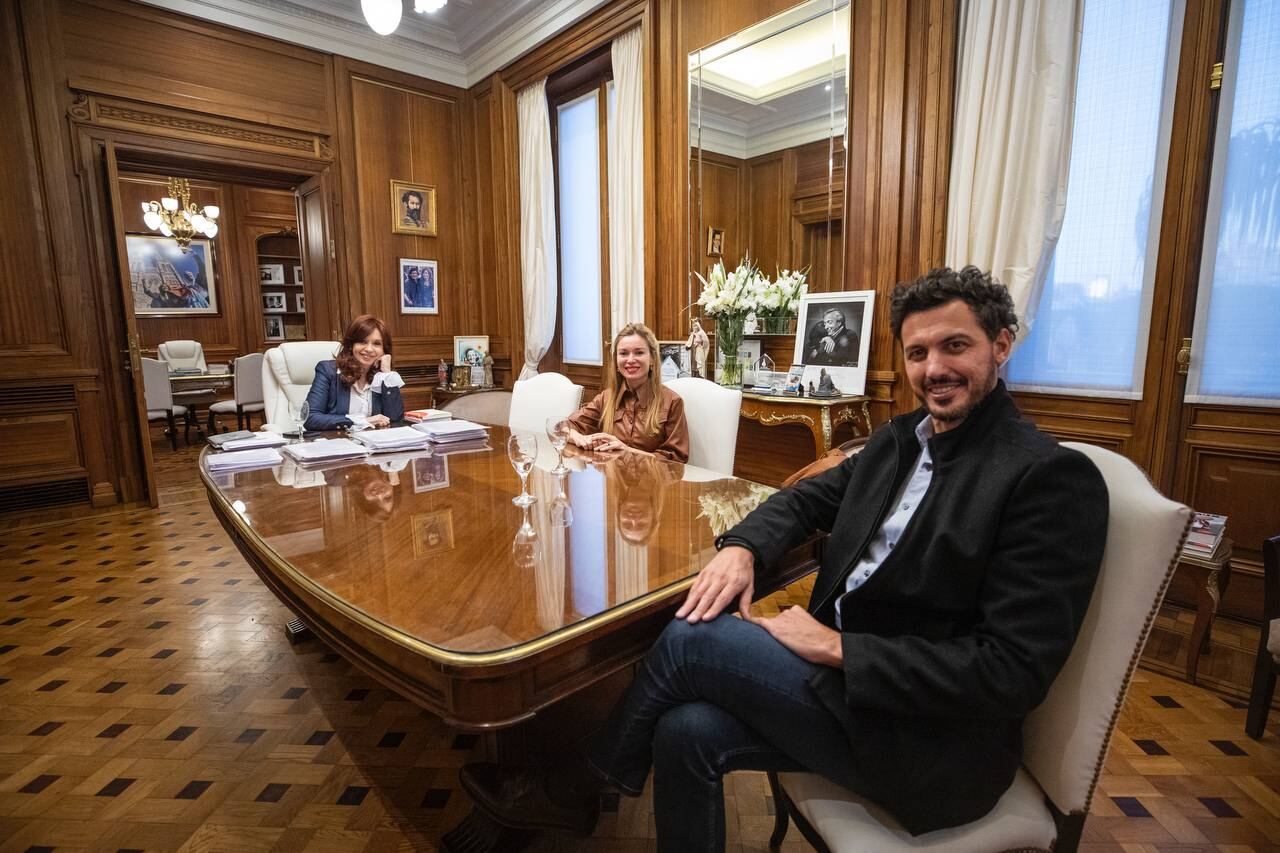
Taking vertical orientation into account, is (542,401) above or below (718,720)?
above

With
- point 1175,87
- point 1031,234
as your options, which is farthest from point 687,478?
point 1175,87

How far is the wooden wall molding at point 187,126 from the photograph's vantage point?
400 cm

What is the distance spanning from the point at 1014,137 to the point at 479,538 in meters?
2.63

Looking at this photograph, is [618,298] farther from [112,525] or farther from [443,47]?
[112,525]

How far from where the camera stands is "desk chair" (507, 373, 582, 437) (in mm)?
2908

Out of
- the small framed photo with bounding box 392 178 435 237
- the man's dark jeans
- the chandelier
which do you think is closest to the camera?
the man's dark jeans

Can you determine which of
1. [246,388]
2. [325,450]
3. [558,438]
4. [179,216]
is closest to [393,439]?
[325,450]

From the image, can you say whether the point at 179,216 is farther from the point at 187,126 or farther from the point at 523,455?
the point at 523,455

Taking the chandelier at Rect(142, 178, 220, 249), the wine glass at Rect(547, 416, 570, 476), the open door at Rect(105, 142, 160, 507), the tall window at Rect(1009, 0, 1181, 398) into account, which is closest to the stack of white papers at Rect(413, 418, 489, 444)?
the wine glass at Rect(547, 416, 570, 476)

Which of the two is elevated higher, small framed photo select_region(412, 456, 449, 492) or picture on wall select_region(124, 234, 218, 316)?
picture on wall select_region(124, 234, 218, 316)

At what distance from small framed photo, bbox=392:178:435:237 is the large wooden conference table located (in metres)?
3.85

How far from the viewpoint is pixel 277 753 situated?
1807mm

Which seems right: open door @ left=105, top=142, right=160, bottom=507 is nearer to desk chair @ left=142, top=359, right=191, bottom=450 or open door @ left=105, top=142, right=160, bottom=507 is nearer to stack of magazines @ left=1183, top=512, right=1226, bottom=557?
desk chair @ left=142, top=359, right=191, bottom=450

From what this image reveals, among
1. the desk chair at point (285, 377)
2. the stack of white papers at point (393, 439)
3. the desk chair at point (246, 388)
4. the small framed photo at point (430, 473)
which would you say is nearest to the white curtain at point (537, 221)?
the desk chair at point (285, 377)
